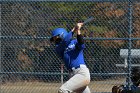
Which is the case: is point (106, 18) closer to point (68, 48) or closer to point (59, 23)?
point (59, 23)

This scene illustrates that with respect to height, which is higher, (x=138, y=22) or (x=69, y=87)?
(x=138, y=22)

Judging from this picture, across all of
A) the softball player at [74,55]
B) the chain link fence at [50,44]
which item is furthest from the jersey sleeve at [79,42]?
the chain link fence at [50,44]

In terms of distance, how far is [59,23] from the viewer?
11.1m

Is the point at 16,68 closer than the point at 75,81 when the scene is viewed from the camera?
No

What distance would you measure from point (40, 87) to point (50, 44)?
899 mm

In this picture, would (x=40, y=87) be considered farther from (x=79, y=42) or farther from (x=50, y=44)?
(x=79, y=42)

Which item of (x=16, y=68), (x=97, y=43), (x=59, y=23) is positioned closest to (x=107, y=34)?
(x=97, y=43)

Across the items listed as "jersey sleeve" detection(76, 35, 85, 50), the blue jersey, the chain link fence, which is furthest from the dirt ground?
"jersey sleeve" detection(76, 35, 85, 50)

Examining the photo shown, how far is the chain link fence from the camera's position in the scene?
10.9 m

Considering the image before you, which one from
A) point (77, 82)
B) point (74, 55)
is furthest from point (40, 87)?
point (77, 82)

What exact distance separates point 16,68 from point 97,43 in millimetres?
1755

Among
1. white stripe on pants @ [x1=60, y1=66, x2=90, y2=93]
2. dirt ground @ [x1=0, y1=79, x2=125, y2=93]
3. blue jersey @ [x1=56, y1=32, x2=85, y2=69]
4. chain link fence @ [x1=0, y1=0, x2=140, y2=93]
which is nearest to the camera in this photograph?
white stripe on pants @ [x1=60, y1=66, x2=90, y2=93]

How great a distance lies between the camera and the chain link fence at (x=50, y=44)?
35.9ft

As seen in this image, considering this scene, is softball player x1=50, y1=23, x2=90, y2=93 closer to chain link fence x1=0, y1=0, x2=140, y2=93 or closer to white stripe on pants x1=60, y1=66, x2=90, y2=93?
white stripe on pants x1=60, y1=66, x2=90, y2=93
